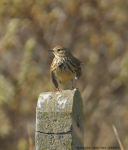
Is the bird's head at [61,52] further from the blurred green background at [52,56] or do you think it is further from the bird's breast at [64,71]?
the blurred green background at [52,56]

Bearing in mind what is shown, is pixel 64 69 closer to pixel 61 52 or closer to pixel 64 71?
pixel 64 71

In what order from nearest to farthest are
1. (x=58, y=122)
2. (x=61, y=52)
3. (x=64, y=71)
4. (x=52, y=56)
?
1. (x=58, y=122)
2. (x=64, y=71)
3. (x=61, y=52)
4. (x=52, y=56)

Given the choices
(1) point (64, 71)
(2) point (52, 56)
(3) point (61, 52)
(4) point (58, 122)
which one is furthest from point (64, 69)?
(2) point (52, 56)

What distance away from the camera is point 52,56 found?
701 cm

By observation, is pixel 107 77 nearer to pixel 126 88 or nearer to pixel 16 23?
pixel 126 88

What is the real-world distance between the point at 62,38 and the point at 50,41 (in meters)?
0.30

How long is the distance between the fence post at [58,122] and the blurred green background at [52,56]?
11.0ft

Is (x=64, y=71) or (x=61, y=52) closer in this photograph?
(x=64, y=71)

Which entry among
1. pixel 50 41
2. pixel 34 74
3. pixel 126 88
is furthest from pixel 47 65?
pixel 126 88

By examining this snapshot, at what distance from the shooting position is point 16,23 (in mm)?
5398

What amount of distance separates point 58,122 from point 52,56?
200 inches

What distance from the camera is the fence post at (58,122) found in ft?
6.48

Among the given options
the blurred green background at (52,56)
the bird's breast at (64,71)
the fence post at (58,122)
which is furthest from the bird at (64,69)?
the fence post at (58,122)

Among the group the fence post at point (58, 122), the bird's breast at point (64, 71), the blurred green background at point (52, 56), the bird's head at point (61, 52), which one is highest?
the blurred green background at point (52, 56)
